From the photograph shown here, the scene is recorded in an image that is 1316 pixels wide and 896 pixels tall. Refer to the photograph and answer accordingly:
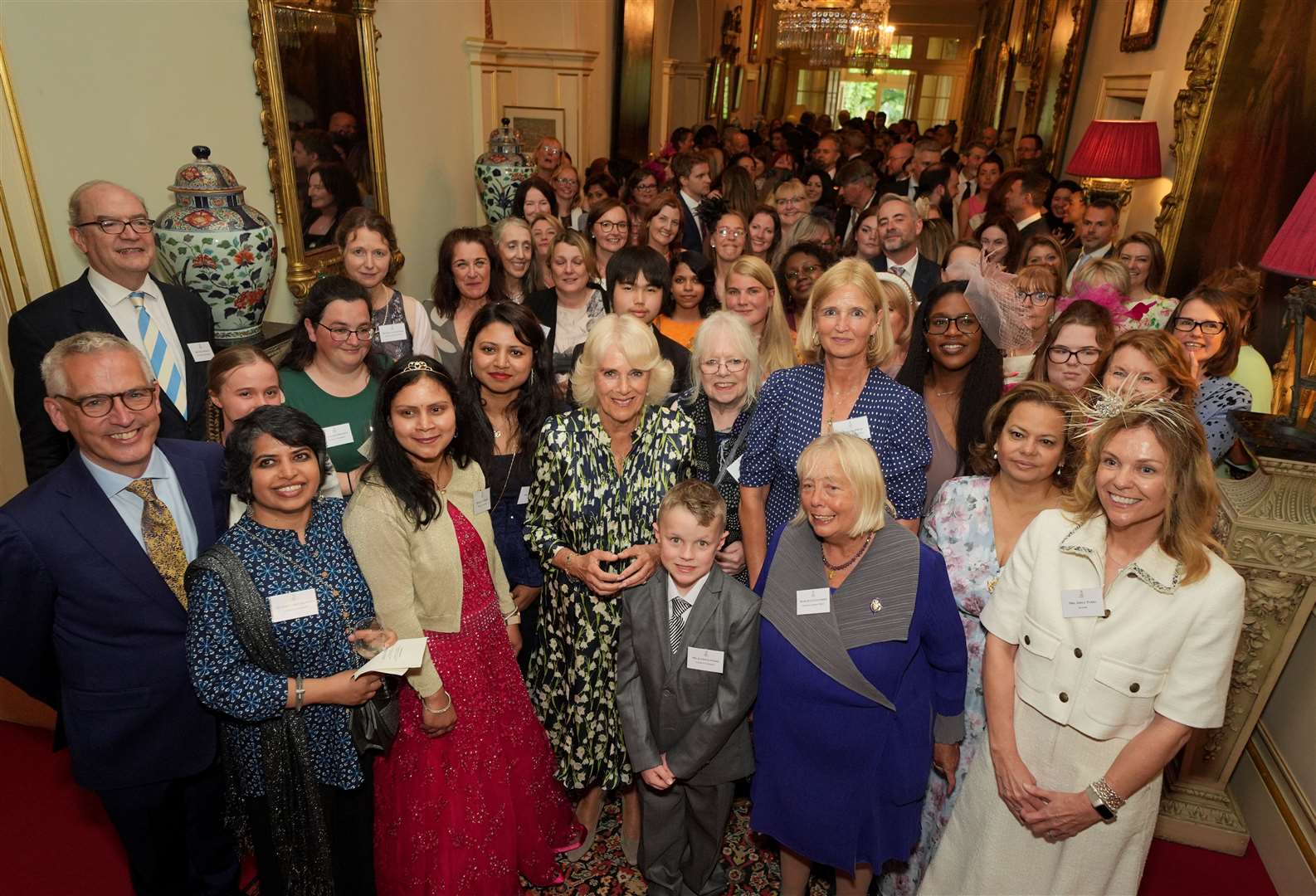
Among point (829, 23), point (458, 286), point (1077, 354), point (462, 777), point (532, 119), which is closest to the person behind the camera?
point (462, 777)

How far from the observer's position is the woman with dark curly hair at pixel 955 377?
2936 millimetres

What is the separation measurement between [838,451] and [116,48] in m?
3.39

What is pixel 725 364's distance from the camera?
2871 millimetres

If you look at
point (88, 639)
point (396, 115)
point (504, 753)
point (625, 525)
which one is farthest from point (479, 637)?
point (396, 115)

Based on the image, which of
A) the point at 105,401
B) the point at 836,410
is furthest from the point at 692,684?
the point at 105,401

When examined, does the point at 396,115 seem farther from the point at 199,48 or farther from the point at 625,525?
the point at 625,525

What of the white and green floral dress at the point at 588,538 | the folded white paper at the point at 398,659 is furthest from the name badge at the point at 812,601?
the folded white paper at the point at 398,659

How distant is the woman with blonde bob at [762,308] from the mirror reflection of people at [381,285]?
154 centimetres

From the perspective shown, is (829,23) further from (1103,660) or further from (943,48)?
(943,48)

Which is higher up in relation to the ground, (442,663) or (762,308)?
(762,308)

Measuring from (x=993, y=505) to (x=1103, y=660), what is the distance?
58 centimetres

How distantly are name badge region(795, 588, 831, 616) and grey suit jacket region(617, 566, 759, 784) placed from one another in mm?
149

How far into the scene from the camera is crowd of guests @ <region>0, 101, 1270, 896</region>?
1958 millimetres

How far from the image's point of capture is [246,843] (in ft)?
9.23
